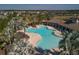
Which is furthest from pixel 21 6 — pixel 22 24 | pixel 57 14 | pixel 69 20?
pixel 69 20

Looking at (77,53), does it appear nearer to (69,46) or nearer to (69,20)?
(69,46)

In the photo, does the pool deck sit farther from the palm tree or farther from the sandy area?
the palm tree

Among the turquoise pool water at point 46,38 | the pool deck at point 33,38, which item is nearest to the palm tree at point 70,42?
the turquoise pool water at point 46,38

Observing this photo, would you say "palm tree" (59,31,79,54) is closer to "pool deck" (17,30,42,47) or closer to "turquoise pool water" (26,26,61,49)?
"turquoise pool water" (26,26,61,49)

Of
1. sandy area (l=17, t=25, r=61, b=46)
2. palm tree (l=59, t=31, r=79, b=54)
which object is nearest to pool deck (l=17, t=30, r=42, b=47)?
sandy area (l=17, t=25, r=61, b=46)

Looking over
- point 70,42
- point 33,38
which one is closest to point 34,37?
point 33,38

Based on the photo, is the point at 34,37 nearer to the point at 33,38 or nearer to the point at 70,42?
the point at 33,38

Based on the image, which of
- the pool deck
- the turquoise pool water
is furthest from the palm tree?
the pool deck
